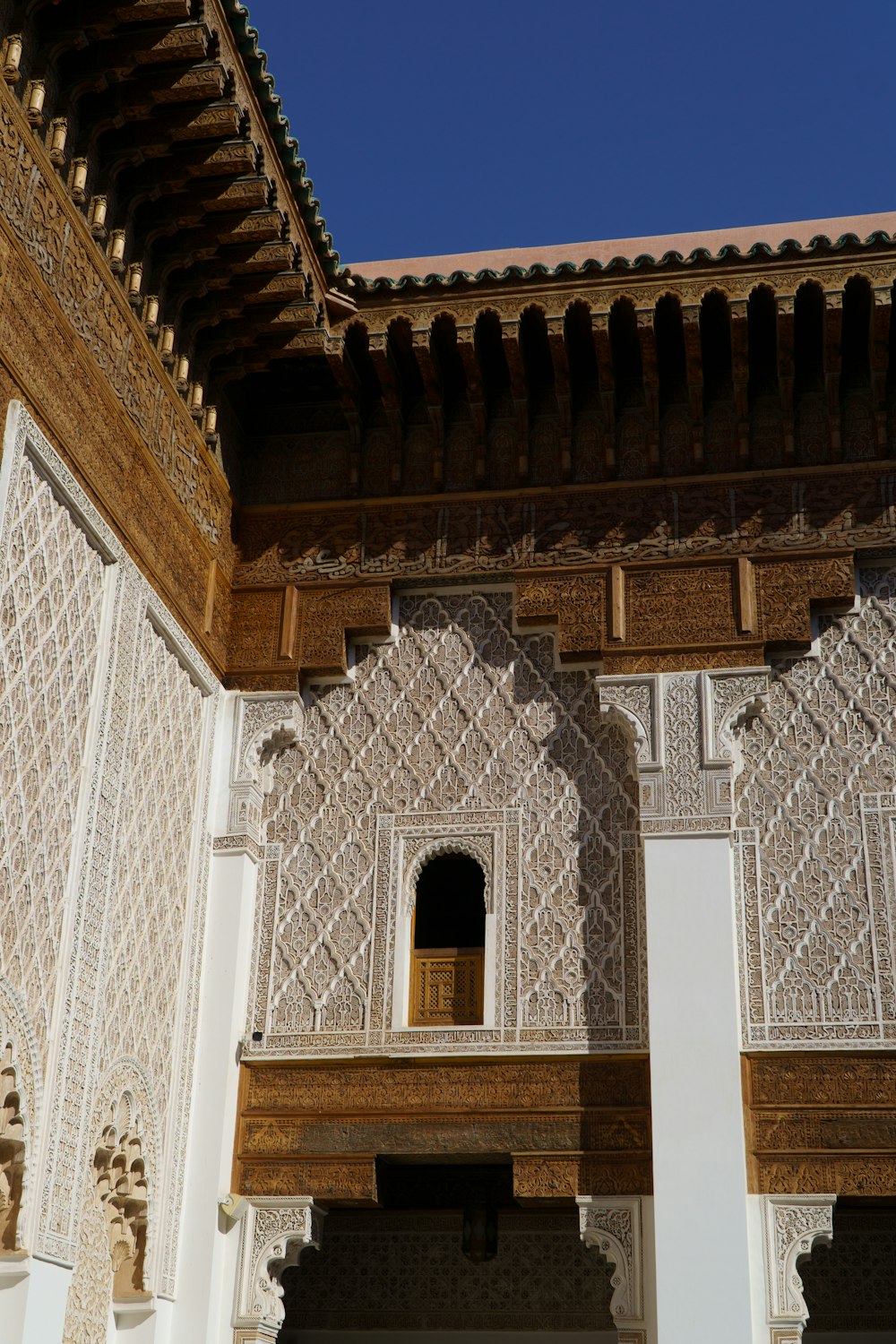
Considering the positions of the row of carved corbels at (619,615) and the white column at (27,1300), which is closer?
the white column at (27,1300)

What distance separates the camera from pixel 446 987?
572cm

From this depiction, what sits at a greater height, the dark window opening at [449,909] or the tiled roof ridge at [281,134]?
the tiled roof ridge at [281,134]

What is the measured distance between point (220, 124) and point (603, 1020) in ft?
10.7

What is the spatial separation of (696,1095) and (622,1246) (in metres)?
0.55

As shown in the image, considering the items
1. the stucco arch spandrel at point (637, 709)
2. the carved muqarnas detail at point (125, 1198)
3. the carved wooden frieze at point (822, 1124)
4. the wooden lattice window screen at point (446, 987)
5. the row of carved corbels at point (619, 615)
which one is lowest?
the carved muqarnas detail at point (125, 1198)

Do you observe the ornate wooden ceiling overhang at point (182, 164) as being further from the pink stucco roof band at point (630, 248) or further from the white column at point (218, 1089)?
the white column at point (218, 1089)

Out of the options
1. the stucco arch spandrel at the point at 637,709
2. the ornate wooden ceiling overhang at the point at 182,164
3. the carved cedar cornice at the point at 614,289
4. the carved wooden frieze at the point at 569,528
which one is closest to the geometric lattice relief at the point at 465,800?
the stucco arch spandrel at the point at 637,709

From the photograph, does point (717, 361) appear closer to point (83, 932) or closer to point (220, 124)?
point (220, 124)

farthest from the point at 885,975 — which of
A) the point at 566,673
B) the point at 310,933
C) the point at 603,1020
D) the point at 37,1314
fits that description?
the point at 37,1314

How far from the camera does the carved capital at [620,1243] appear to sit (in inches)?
202

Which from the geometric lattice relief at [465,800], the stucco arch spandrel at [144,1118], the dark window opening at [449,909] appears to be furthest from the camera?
the dark window opening at [449,909]

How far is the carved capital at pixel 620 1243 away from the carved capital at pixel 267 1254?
97cm

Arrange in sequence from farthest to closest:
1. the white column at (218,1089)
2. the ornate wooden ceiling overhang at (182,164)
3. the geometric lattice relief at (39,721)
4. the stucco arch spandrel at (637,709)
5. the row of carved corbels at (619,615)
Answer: the row of carved corbels at (619,615)
the stucco arch spandrel at (637,709)
the white column at (218,1089)
the ornate wooden ceiling overhang at (182,164)
the geometric lattice relief at (39,721)

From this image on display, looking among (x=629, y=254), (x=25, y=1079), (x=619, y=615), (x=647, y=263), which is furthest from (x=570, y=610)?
(x=25, y=1079)
